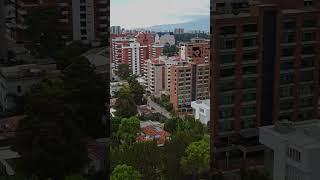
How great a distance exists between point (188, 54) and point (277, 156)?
3.45 feet

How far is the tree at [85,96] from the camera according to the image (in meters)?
3.97

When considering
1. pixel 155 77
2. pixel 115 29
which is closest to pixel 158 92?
pixel 155 77

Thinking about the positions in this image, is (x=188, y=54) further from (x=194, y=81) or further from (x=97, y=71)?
(x=97, y=71)

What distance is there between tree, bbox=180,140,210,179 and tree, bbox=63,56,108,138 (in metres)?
0.64

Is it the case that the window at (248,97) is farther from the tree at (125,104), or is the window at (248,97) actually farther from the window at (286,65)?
the tree at (125,104)

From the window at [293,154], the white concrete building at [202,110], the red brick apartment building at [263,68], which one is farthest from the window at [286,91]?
the window at [293,154]

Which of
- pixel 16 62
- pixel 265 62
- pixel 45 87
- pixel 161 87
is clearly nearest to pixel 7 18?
pixel 16 62

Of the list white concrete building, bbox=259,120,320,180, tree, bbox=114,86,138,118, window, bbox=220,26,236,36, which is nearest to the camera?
white concrete building, bbox=259,120,320,180

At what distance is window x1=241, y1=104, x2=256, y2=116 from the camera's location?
457cm

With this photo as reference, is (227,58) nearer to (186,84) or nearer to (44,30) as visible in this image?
(186,84)

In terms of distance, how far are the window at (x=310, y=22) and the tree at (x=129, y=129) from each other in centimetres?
161

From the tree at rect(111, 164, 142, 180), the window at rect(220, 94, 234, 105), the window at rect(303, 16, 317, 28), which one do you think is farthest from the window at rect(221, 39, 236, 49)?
the tree at rect(111, 164, 142, 180)

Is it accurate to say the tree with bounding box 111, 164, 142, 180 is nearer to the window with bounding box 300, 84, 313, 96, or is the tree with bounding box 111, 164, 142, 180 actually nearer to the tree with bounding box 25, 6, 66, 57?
A: the tree with bounding box 25, 6, 66, 57

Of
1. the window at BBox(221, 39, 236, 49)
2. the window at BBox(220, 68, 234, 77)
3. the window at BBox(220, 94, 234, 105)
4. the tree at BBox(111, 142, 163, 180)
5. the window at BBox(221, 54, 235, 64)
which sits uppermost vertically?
the window at BBox(221, 39, 236, 49)
